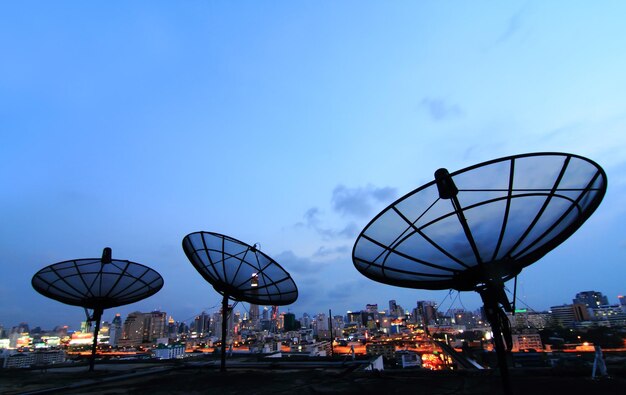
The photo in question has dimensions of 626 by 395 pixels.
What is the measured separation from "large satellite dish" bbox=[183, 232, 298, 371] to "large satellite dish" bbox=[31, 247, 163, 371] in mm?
6545

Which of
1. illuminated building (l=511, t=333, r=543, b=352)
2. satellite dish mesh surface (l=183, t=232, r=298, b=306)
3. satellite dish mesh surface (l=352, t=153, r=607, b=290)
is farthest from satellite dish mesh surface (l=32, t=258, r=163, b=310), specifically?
illuminated building (l=511, t=333, r=543, b=352)

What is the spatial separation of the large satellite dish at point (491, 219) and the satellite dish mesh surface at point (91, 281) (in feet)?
55.8

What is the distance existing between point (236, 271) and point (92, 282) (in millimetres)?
9715

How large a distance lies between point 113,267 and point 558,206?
2267cm

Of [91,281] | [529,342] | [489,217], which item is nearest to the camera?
[489,217]

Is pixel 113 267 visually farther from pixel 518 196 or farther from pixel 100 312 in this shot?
pixel 518 196

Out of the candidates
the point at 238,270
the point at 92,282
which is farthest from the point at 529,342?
the point at 92,282

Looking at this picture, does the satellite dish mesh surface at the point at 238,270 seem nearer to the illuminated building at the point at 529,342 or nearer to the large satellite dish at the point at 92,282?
the large satellite dish at the point at 92,282

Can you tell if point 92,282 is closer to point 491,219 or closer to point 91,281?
point 91,281

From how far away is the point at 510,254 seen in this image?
28.2 ft

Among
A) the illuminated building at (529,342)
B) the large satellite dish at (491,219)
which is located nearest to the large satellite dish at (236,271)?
the large satellite dish at (491,219)

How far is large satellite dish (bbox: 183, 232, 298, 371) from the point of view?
16.0 m

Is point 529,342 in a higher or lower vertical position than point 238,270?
lower

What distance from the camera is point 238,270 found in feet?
56.8
